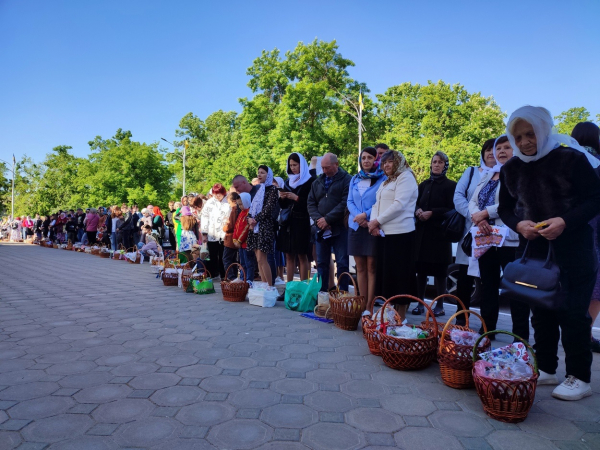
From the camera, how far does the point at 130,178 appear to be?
1249 inches

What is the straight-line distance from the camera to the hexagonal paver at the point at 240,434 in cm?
204

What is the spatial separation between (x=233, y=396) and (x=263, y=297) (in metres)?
2.92

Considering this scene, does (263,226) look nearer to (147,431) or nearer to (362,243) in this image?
(362,243)

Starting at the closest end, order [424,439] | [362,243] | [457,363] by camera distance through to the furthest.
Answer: [424,439] → [457,363] → [362,243]

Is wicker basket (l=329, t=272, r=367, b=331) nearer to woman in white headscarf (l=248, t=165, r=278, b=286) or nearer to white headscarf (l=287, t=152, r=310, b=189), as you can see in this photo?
woman in white headscarf (l=248, t=165, r=278, b=286)

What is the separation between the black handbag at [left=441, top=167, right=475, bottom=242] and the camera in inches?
170

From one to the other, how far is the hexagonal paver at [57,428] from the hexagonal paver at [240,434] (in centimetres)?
72

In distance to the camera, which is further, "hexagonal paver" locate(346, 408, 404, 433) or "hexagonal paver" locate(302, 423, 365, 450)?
"hexagonal paver" locate(346, 408, 404, 433)

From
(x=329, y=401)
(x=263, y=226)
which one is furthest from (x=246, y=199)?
(x=329, y=401)

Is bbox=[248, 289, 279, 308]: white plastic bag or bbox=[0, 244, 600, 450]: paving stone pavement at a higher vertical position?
bbox=[248, 289, 279, 308]: white plastic bag

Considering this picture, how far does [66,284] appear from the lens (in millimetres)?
7613

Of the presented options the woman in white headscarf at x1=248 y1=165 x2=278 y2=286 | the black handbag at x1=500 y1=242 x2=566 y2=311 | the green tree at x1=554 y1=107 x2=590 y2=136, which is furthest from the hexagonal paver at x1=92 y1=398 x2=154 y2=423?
the green tree at x1=554 y1=107 x2=590 y2=136

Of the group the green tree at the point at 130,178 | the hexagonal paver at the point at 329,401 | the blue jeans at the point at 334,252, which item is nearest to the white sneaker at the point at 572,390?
the hexagonal paver at the point at 329,401

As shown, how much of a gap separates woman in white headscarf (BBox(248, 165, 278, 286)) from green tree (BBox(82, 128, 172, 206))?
27510 mm
